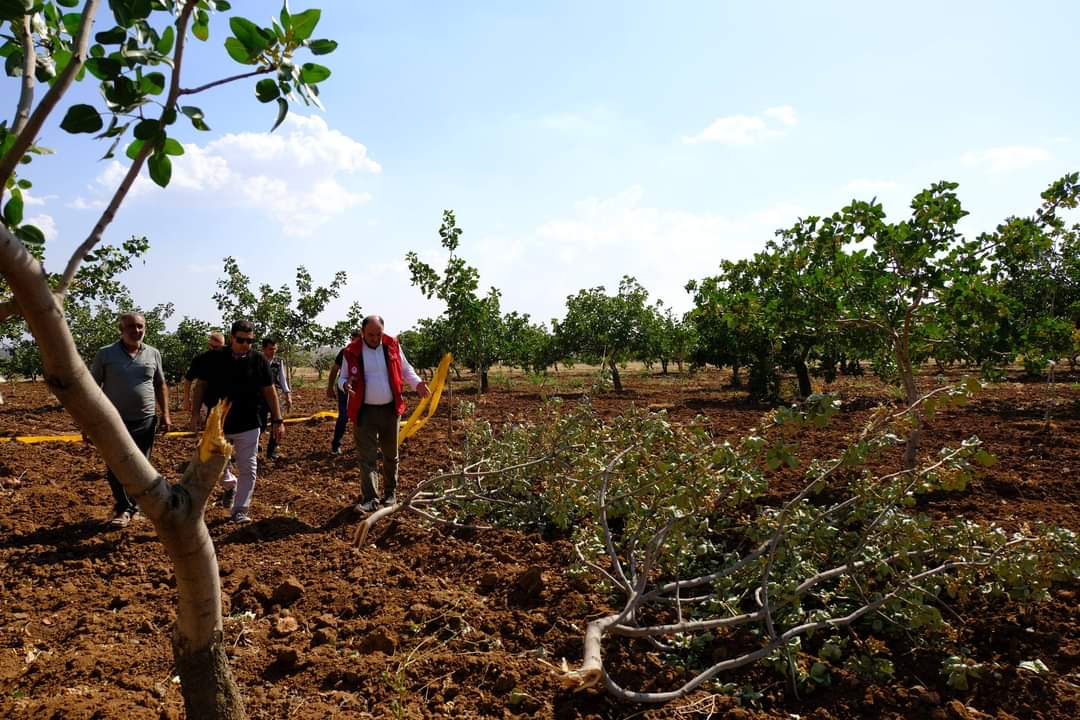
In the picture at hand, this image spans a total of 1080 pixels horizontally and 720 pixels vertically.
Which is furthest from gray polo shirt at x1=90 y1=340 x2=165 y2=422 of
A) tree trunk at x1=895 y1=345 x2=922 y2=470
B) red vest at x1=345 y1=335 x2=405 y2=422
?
tree trunk at x1=895 y1=345 x2=922 y2=470

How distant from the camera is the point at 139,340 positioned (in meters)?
5.20

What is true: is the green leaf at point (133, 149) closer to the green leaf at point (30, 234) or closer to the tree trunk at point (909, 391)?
the green leaf at point (30, 234)

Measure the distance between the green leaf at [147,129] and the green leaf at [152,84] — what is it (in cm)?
8

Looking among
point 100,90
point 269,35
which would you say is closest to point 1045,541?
point 269,35

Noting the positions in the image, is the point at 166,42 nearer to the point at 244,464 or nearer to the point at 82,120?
the point at 82,120

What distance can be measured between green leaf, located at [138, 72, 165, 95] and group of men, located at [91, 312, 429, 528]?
146 inches

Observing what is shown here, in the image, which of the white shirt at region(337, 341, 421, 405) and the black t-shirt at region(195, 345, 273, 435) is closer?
the black t-shirt at region(195, 345, 273, 435)

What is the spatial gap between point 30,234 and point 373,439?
14.1 ft

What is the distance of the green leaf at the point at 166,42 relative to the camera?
5.25 feet

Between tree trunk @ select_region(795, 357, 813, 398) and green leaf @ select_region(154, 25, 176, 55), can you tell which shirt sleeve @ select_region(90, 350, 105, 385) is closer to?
green leaf @ select_region(154, 25, 176, 55)

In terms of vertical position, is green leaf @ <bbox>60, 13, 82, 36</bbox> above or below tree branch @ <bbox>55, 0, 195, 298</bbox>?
above

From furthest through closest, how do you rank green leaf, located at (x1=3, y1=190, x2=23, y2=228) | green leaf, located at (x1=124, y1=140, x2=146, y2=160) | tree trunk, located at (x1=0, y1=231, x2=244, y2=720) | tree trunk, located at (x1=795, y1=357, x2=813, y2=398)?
1. tree trunk, located at (x1=795, y1=357, x2=813, y2=398)
2. green leaf, located at (x1=124, y1=140, x2=146, y2=160)
3. green leaf, located at (x1=3, y1=190, x2=23, y2=228)
4. tree trunk, located at (x1=0, y1=231, x2=244, y2=720)

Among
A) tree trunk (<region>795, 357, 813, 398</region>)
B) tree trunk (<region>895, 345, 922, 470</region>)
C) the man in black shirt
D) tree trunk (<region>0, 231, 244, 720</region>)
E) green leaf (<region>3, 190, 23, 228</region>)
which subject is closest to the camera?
tree trunk (<region>0, 231, 244, 720</region>)

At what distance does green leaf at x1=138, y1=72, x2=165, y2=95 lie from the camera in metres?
1.58
